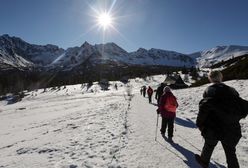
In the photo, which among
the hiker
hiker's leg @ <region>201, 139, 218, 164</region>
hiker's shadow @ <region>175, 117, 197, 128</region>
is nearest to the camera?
hiker's leg @ <region>201, 139, 218, 164</region>

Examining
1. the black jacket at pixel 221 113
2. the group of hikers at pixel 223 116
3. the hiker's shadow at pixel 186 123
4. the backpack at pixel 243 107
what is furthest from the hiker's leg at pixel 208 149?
the hiker's shadow at pixel 186 123

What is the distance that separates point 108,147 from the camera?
9.59m

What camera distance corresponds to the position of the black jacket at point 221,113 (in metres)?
5.55

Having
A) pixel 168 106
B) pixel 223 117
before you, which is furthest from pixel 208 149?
pixel 168 106

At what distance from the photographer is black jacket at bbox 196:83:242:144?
5551 millimetres

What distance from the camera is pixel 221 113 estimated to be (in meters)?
5.57

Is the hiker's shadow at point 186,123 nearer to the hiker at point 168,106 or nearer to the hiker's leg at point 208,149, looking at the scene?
the hiker at point 168,106

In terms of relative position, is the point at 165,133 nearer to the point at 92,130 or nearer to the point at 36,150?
the point at 92,130

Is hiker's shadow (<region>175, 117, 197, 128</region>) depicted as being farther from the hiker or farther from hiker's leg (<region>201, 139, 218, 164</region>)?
hiker's leg (<region>201, 139, 218, 164</region>)

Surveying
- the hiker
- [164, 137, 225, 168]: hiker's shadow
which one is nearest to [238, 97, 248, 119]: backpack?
[164, 137, 225, 168]: hiker's shadow

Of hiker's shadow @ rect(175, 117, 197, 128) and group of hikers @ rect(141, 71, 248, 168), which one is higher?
group of hikers @ rect(141, 71, 248, 168)

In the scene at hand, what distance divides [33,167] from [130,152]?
119 inches

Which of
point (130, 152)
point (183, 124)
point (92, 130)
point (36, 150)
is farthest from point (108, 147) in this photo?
point (183, 124)

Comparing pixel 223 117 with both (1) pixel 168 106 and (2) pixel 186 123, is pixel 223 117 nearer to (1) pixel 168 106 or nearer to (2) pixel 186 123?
(1) pixel 168 106
